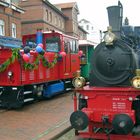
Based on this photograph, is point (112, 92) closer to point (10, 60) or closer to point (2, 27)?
point (10, 60)

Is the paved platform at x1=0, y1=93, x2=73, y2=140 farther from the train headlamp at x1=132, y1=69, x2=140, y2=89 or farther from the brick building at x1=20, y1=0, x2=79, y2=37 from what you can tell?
the brick building at x1=20, y1=0, x2=79, y2=37

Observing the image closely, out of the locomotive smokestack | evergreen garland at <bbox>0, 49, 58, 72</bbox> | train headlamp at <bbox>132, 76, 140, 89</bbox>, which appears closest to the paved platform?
evergreen garland at <bbox>0, 49, 58, 72</bbox>

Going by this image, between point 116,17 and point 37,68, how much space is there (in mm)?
5491

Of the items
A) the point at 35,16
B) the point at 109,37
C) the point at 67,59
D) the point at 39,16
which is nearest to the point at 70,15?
the point at 39,16

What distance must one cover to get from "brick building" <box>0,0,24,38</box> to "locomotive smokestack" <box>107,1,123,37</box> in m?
25.2

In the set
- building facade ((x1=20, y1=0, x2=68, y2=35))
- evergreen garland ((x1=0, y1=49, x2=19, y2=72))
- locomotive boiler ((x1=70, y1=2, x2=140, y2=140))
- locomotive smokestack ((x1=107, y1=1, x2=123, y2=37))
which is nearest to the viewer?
locomotive boiler ((x1=70, y1=2, x2=140, y2=140))

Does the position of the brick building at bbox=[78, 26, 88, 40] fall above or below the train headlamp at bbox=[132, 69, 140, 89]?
above

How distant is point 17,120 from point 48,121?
0.90m

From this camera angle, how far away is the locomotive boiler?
732 centimetres

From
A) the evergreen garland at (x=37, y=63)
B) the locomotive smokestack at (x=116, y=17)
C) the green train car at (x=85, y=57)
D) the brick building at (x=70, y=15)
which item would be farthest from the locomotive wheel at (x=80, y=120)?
the brick building at (x=70, y=15)

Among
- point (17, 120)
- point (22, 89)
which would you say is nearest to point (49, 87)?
point (22, 89)

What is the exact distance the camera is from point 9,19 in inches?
1378

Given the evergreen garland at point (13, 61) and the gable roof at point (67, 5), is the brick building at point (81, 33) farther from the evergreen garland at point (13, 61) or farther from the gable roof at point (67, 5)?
the evergreen garland at point (13, 61)

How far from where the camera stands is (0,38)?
14.4m
